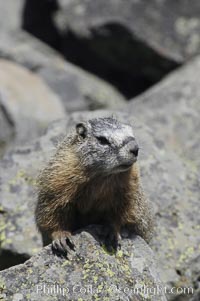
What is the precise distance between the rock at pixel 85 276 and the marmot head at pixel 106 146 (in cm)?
73

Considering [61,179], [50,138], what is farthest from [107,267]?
[50,138]

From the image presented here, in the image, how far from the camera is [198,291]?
317 inches

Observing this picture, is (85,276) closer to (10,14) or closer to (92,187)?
(92,187)

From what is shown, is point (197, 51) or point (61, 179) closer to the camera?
point (61, 179)

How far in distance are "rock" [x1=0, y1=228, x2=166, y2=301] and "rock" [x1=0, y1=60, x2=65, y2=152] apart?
5.42 m

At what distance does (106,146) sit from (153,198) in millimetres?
2279

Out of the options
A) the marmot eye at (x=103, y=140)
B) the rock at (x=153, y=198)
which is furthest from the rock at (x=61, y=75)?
the marmot eye at (x=103, y=140)

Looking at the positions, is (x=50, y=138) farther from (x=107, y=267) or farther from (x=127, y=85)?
(x=127, y=85)

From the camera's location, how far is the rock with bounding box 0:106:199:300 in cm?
905

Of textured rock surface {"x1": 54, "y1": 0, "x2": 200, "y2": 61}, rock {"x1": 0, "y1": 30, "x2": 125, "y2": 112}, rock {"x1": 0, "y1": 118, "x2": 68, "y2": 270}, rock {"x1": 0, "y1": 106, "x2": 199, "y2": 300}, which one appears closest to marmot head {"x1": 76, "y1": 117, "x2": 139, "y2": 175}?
rock {"x1": 0, "y1": 118, "x2": 68, "y2": 270}

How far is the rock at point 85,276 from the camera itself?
687 centimetres

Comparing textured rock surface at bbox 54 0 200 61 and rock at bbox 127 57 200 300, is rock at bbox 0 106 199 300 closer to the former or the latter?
rock at bbox 127 57 200 300

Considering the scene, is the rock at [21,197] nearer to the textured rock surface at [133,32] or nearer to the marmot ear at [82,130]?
the marmot ear at [82,130]

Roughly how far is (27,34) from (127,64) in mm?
2816
